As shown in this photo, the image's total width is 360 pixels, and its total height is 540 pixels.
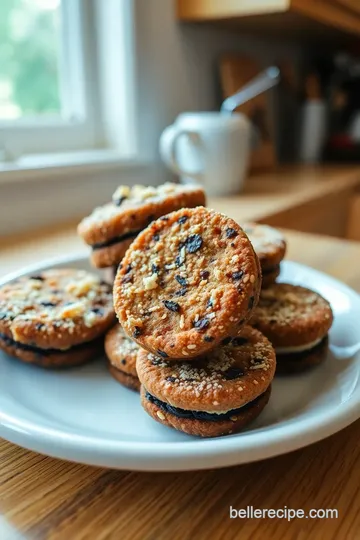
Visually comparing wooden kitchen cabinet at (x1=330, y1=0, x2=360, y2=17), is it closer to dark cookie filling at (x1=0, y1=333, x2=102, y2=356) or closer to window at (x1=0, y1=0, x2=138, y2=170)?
window at (x1=0, y1=0, x2=138, y2=170)

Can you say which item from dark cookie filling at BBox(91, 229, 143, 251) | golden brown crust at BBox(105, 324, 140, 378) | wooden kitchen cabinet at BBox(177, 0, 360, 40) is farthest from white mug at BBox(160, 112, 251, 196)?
golden brown crust at BBox(105, 324, 140, 378)

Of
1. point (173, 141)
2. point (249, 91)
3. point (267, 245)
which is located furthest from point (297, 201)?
point (267, 245)

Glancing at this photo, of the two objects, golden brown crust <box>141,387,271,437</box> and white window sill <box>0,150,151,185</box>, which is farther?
white window sill <box>0,150,151,185</box>

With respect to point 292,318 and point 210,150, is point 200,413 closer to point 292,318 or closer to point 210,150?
point 292,318

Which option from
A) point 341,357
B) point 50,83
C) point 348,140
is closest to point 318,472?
point 341,357

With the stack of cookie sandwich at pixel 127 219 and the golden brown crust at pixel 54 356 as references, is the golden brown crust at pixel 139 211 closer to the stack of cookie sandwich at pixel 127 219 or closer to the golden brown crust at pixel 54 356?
the stack of cookie sandwich at pixel 127 219
